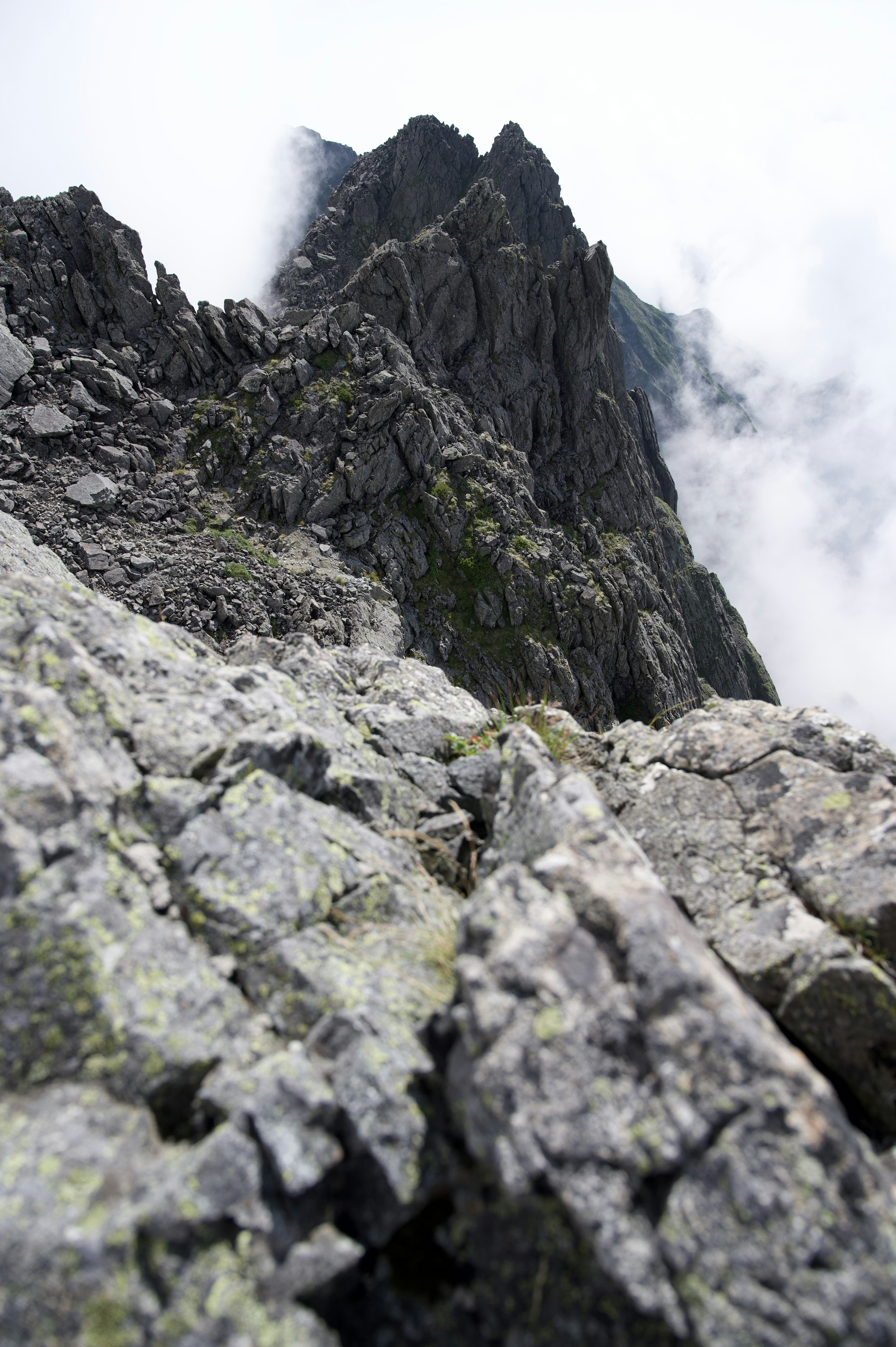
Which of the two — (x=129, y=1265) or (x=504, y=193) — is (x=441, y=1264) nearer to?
(x=129, y=1265)

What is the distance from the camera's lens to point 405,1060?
4.83m

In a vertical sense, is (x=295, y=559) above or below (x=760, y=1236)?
above

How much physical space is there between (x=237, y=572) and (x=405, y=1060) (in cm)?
4172

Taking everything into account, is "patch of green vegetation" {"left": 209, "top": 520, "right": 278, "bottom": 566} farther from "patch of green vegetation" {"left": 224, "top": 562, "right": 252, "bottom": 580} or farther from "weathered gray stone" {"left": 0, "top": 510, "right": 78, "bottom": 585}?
"weathered gray stone" {"left": 0, "top": 510, "right": 78, "bottom": 585}

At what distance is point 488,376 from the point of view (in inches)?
3118

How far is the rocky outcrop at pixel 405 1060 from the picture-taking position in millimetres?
3752

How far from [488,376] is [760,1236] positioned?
284 ft

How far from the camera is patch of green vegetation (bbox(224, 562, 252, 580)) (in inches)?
1654

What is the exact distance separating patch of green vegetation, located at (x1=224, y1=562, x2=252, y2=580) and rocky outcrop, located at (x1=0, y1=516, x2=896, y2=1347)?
36.5m

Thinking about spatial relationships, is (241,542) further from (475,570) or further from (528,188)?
(528,188)

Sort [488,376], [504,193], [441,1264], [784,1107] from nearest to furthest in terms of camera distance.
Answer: [784,1107], [441,1264], [488,376], [504,193]

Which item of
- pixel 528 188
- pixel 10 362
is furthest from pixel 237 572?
pixel 528 188

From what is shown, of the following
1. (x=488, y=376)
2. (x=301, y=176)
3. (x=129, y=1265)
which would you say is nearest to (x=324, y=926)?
(x=129, y=1265)

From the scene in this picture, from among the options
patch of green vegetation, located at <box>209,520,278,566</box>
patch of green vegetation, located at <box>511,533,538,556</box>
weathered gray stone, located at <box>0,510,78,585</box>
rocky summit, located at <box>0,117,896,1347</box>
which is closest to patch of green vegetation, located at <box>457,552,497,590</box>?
patch of green vegetation, located at <box>511,533,538,556</box>
